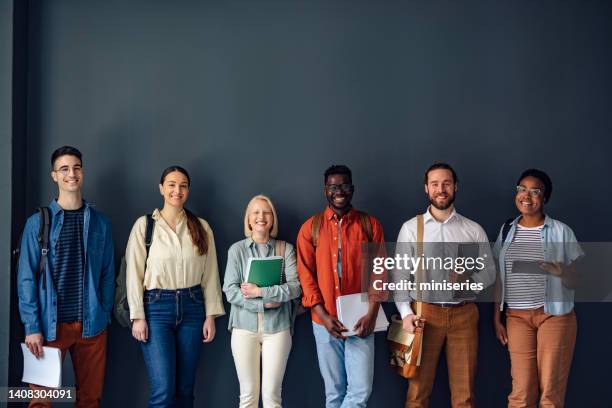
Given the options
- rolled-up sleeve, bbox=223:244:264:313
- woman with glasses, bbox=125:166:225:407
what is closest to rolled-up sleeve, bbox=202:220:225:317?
woman with glasses, bbox=125:166:225:407

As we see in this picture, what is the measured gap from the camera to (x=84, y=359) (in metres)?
3.83

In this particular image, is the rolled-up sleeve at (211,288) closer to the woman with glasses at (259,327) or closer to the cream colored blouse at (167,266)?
the cream colored blouse at (167,266)

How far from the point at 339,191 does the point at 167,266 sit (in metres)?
1.27

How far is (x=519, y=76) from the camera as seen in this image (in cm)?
454

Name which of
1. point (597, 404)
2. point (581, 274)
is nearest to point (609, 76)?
point (581, 274)

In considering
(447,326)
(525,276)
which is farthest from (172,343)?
(525,276)

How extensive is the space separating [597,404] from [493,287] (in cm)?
133

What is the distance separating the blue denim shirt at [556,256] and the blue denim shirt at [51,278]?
8.99 feet

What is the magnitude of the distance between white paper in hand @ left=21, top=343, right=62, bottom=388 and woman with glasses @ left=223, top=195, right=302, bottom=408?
3.68 ft

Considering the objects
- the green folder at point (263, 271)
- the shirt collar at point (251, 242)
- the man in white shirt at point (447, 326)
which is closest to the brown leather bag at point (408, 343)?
the man in white shirt at point (447, 326)

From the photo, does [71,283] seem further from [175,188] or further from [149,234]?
[175,188]

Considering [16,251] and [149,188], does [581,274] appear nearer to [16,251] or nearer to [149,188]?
[149,188]

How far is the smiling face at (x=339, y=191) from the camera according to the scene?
387 centimetres

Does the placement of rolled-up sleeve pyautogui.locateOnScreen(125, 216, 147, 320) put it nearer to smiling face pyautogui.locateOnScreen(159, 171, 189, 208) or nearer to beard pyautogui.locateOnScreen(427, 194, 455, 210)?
smiling face pyautogui.locateOnScreen(159, 171, 189, 208)
